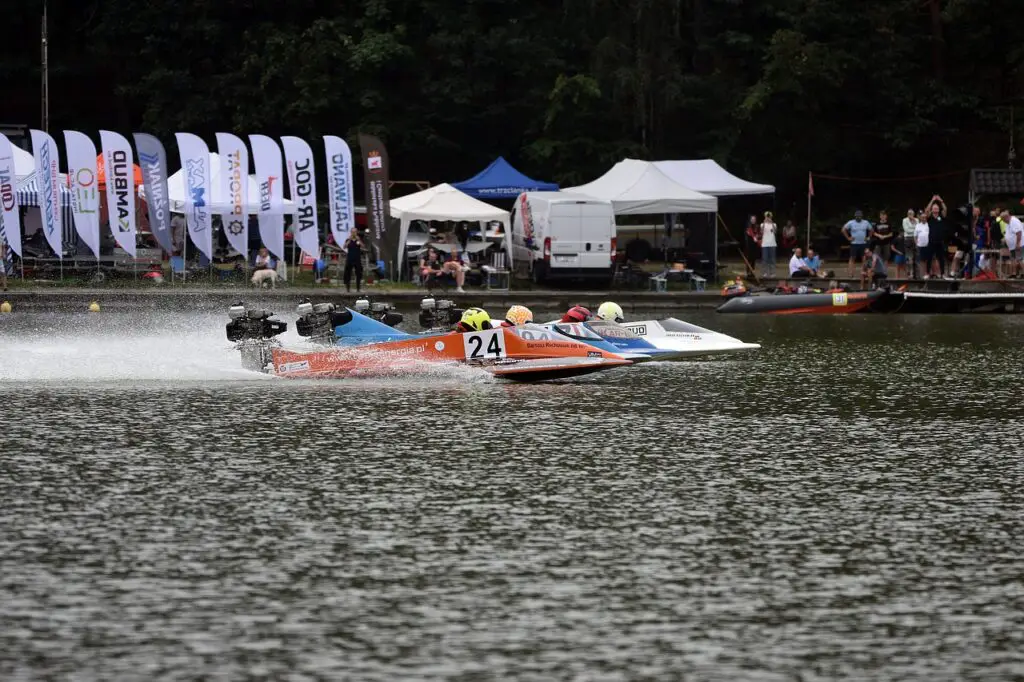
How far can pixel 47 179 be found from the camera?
134 feet

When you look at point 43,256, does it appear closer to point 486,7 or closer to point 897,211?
point 486,7

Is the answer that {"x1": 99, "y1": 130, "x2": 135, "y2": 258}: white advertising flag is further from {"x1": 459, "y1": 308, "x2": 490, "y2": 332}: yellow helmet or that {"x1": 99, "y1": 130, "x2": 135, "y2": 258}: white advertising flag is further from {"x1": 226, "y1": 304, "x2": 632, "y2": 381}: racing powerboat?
{"x1": 459, "y1": 308, "x2": 490, "y2": 332}: yellow helmet

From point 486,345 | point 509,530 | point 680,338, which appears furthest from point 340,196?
point 509,530

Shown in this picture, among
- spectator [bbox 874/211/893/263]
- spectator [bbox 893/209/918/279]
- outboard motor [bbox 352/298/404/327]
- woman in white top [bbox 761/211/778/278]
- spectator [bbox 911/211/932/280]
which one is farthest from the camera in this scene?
woman in white top [bbox 761/211/778/278]

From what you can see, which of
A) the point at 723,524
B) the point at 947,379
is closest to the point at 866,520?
the point at 723,524

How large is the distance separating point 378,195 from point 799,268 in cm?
1056

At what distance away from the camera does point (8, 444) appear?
1820 cm

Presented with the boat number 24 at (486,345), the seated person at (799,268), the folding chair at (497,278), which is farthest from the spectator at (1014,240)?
the boat number 24 at (486,345)

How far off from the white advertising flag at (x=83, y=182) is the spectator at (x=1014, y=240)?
863 inches

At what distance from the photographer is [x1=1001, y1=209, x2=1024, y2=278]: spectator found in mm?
42062

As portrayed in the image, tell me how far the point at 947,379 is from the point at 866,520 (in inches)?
442

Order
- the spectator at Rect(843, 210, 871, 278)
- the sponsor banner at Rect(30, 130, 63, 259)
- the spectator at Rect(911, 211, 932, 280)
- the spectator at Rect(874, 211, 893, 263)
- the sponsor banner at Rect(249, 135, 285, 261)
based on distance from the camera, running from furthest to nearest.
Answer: the spectator at Rect(843, 210, 871, 278) → the spectator at Rect(874, 211, 893, 263) → the spectator at Rect(911, 211, 932, 280) → the sponsor banner at Rect(249, 135, 285, 261) → the sponsor banner at Rect(30, 130, 63, 259)

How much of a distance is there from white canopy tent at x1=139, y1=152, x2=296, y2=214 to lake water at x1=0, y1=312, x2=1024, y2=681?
17951 millimetres

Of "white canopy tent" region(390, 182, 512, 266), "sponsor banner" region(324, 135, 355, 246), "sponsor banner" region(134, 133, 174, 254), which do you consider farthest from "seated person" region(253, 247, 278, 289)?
"white canopy tent" region(390, 182, 512, 266)
